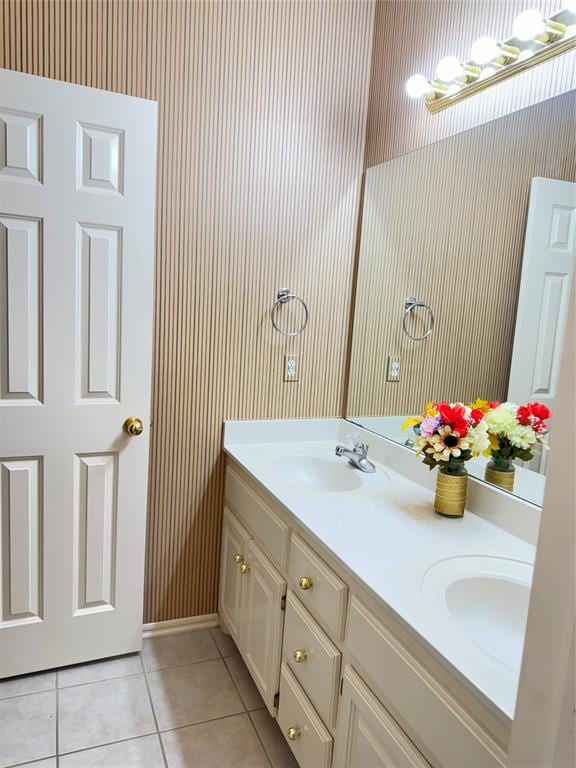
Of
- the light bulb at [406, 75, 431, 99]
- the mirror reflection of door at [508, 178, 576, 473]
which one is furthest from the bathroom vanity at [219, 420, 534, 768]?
the light bulb at [406, 75, 431, 99]

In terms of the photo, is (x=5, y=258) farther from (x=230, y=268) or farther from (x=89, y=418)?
(x=230, y=268)

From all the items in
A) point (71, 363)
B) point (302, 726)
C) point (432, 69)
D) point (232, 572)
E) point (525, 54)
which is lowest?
point (302, 726)

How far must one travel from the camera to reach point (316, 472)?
2.07 meters

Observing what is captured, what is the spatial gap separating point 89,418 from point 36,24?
49.9 inches

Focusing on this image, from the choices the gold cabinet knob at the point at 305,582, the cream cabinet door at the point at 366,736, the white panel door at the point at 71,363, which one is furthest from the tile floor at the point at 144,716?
the gold cabinet knob at the point at 305,582

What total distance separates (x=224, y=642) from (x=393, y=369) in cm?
130

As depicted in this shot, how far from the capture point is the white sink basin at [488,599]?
46.2 inches

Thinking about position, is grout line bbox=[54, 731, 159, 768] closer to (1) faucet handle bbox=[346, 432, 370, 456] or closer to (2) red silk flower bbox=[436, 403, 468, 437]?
(1) faucet handle bbox=[346, 432, 370, 456]

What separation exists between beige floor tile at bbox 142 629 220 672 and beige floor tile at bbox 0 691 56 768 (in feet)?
1.17

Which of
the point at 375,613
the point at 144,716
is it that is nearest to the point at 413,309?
the point at 375,613

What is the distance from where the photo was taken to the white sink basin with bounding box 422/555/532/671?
1.17 meters

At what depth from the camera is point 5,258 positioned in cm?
168

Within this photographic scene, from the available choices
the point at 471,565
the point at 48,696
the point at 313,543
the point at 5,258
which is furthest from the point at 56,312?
the point at 471,565

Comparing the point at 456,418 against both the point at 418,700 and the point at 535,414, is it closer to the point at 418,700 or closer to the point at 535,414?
the point at 535,414
